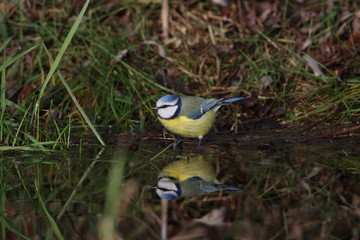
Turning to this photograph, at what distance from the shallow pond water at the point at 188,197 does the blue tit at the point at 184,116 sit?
161 millimetres

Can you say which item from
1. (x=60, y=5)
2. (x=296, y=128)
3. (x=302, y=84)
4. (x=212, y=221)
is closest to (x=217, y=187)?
(x=212, y=221)

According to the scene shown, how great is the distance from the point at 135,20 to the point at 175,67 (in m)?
0.84

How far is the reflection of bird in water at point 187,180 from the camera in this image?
2656mm

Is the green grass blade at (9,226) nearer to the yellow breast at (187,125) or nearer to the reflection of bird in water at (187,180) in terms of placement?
the reflection of bird in water at (187,180)

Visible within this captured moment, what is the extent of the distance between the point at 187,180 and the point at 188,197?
36 cm

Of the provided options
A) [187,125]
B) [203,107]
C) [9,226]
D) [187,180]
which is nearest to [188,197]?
[187,180]

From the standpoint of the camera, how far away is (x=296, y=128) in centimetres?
450

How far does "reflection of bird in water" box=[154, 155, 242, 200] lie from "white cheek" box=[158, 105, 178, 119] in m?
0.68

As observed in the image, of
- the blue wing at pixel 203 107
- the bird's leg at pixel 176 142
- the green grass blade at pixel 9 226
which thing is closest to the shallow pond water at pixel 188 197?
the green grass blade at pixel 9 226

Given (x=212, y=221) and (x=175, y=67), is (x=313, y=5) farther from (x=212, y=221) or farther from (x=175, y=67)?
(x=212, y=221)

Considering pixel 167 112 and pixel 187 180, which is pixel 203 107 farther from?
pixel 187 180

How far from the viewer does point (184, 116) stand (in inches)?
163

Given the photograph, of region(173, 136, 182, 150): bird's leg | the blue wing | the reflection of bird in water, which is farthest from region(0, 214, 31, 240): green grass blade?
the blue wing

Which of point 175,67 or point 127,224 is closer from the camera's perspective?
point 127,224
